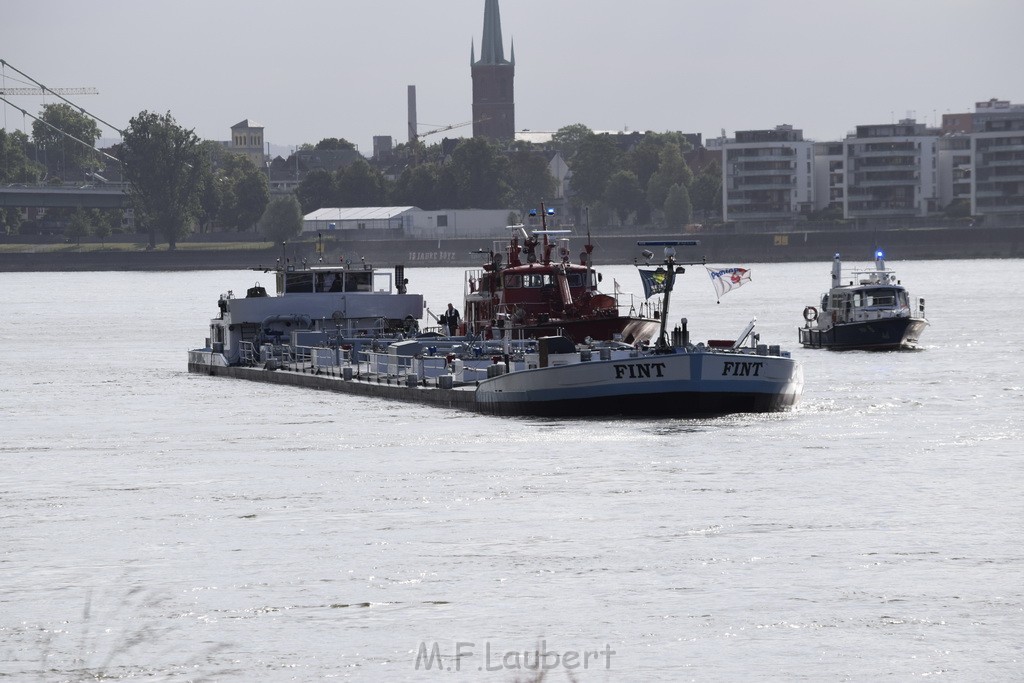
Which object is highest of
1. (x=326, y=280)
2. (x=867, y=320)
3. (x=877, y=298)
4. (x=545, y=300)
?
(x=326, y=280)

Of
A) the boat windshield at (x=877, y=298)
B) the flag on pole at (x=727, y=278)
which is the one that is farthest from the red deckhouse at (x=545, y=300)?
the boat windshield at (x=877, y=298)

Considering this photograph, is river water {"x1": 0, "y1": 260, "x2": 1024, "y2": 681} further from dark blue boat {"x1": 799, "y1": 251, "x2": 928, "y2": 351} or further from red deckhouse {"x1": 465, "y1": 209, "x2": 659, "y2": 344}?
dark blue boat {"x1": 799, "y1": 251, "x2": 928, "y2": 351}

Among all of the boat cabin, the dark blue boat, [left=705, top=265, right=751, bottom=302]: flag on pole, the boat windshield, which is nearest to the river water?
[left=705, top=265, right=751, bottom=302]: flag on pole

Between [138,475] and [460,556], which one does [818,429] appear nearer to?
[138,475]

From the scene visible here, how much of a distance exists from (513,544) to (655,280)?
65.9 ft

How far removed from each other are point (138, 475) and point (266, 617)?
1590 centimetres

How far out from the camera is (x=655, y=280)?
159 ft

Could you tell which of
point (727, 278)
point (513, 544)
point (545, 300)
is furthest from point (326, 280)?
point (513, 544)

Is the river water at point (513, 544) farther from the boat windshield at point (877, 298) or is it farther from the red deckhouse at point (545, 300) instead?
the boat windshield at point (877, 298)

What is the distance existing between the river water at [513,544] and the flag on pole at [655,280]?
372 cm

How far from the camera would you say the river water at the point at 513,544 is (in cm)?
2225

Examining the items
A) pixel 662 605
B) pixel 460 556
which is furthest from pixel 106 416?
pixel 662 605

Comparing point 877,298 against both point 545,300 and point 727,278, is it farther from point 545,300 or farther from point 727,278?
point 727,278

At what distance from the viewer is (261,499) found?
114 ft
